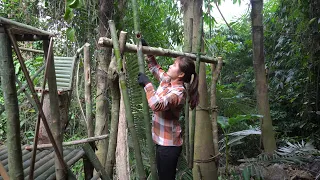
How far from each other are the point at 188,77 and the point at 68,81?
871 millimetres

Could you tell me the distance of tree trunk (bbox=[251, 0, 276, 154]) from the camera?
3.45m

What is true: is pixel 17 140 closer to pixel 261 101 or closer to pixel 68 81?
pixel 68 81

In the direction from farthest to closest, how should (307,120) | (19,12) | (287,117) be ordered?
(287,117) → (307,120) → (19,12)

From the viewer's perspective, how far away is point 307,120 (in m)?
4.78

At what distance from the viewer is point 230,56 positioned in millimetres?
6762

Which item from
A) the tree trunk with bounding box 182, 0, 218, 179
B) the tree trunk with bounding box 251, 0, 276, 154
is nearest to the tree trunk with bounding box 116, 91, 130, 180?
the tree trunk with bounding box 182, 0, 218, 179

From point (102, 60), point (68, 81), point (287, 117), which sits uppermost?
point (102, 60)

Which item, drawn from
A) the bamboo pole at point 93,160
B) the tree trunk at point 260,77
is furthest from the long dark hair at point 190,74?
the tree trunk at point 260,77

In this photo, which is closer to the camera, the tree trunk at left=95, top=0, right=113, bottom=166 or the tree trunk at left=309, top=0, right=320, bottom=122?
the tree trunk at left=95, top=0, right=113, bottom=166

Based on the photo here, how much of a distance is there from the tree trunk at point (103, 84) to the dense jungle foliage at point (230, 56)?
78 mm

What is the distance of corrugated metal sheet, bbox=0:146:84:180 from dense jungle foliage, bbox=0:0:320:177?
51cm

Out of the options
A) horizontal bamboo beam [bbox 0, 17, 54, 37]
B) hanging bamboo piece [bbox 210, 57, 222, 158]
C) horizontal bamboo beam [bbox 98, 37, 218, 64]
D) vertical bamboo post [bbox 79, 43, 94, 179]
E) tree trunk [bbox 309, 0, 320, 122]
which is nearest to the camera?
horizontal bamboo beam [bbox 0, 17, 54, 37]

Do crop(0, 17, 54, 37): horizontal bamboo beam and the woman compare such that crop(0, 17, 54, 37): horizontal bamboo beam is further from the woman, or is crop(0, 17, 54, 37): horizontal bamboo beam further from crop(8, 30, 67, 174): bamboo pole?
the woman

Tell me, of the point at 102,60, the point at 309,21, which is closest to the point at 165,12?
the point at 309,21
